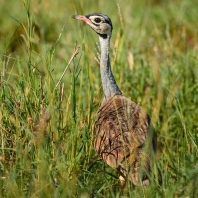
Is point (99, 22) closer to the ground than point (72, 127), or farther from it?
farther from it

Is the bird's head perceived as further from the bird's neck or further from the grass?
the grass

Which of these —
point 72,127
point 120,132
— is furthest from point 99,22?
point 72,127

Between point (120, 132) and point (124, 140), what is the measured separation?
0.07 metres

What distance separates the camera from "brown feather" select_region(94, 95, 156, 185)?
326 cm

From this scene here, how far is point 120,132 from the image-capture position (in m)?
3.51

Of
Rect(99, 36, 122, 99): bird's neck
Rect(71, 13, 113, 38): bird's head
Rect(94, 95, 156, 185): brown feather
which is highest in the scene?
Rect(71, 13, 113, 38): bird's head

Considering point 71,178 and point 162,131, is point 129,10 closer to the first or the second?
point 162,131

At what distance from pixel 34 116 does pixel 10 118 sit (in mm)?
129

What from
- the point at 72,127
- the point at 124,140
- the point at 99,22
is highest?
the point at 99,22

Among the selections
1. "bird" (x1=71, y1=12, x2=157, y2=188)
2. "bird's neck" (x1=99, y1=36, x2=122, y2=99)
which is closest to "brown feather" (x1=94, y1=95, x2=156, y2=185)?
"bird" (x1=71, y1=12, x2=157, y2=188)

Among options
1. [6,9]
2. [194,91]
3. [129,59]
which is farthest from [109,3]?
[194,91]

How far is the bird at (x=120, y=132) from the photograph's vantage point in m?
3.26

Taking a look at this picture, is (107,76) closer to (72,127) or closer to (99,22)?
(99,22)

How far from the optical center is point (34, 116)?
3.28m
